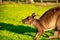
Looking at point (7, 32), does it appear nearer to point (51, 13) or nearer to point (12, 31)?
point (12, 31)

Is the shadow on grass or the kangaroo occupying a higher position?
the kangaroo

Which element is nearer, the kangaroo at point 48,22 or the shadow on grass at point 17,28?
the kangaroo at point 48,22

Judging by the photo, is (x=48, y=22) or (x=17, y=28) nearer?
(x=48, y=22)

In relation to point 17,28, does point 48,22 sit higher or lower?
higher

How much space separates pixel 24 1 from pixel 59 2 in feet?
14.3

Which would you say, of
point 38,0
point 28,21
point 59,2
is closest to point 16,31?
point 28,21

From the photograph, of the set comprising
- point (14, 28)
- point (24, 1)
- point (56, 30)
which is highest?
point (56, 30)

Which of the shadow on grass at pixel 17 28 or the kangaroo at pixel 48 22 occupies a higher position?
the kangaroo at pixel 48 22

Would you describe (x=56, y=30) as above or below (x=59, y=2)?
above

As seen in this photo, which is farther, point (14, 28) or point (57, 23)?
point (14, 28)

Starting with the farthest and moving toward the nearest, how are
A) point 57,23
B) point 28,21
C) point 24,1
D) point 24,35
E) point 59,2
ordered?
point 24,1 → point 59,2 → point 24,35 → point 28,21 → point 57,23

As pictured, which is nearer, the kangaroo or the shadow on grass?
the kangaroo

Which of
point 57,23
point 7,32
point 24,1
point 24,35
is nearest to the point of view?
point 57,23

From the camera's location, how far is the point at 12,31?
12.1m
